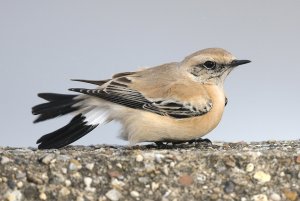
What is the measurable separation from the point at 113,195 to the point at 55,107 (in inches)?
85.9

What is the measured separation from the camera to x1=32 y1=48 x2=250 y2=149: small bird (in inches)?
324

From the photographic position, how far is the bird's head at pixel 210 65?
864 cm

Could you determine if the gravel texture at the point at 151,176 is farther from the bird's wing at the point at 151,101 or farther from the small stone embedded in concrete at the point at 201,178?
the bird's wing at the point at 151,101

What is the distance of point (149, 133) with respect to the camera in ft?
26.9

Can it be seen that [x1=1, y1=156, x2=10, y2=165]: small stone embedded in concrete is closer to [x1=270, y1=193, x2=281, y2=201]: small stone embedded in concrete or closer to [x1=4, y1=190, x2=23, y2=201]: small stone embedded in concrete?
[x1=4, y1=190, x2=23, y2=201]: small stone embedded in concrete

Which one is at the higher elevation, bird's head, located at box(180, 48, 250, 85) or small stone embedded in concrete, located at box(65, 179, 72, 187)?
bird's head, located at box(180, 48, 250, 85)

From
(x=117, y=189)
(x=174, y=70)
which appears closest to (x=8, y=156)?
(x=117, y=189)

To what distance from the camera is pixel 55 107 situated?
853 cm

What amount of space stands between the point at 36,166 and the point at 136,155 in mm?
858

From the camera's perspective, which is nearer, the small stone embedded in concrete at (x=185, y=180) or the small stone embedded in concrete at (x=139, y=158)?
the small stone embedded in concrete at (x=185, y=180)

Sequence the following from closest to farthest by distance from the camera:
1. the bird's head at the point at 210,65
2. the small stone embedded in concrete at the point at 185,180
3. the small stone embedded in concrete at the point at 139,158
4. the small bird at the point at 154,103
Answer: the small stone embedded in concrete at the point at 185,180 < the small stone embedded in concrete at the point at 139,158 < the small bird at the point at 154,103 < the bird's head at the point at 210,65

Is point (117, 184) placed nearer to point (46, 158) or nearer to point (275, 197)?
point (46, 158)

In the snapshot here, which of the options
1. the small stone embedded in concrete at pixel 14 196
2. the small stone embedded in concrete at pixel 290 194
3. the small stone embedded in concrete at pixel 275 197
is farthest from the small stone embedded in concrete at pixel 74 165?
the small stone embedded in concrete at pixel 290 194

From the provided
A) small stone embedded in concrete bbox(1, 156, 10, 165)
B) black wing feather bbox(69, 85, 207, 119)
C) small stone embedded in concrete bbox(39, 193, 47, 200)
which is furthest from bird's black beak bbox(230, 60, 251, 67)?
small stone embedded in concrete bbox(39, 193, 47, 200)
